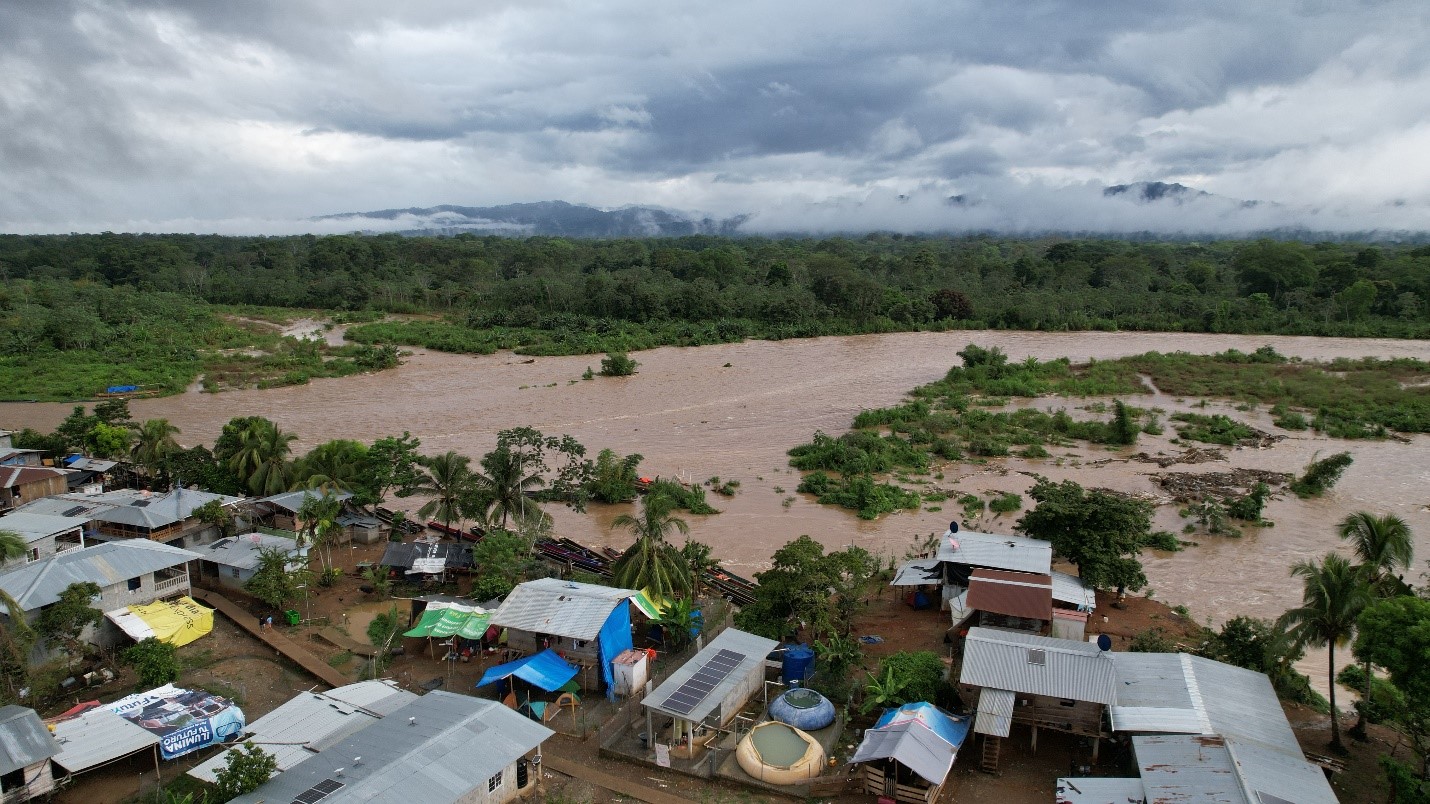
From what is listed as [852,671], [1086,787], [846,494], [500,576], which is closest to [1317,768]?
[1086,787]

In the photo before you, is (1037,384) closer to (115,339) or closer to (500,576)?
(500,576)

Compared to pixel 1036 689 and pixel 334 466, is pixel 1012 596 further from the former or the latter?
pixel 334 466

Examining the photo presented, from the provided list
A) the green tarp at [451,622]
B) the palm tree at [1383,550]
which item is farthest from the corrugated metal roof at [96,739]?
the palm tree at [1383,550]

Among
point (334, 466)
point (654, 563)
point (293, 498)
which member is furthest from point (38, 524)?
point (654, 563)

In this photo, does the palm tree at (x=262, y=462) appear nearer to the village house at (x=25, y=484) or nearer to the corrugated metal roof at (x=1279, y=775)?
the village house at (x=25, y=484)

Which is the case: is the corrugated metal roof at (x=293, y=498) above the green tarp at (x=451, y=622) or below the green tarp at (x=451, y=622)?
→ above

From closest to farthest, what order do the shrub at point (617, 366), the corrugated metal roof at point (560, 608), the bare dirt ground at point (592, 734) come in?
the bare dirt ground at point (592, 734) → the corrugated metal roof at point (560, 608) → the shrub at point (617, 366)

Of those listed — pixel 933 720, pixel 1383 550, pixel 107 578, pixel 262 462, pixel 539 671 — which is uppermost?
pixel 1383 550

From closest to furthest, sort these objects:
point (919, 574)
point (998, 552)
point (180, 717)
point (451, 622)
Result: point (180, 717) < point (451, 622) < point (998, 552) < point (919, 574)

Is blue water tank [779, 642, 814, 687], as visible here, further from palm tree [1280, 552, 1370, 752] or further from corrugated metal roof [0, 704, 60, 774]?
corrugated metal roof [0, 704, 60, 774]
